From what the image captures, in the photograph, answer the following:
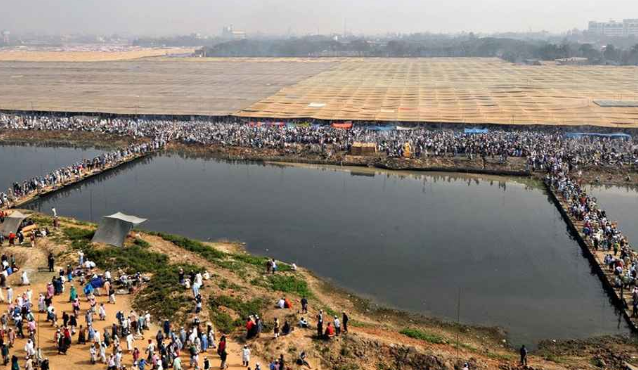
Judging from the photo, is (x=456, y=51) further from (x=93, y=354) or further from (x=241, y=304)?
(x=93, y=354)

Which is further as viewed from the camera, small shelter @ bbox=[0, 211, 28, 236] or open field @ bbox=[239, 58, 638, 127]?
open field @ bbox=[239, 58, 638, 127]

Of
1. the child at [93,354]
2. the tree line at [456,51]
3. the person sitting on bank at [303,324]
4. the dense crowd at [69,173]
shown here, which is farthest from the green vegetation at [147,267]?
the tree line at [456,51]

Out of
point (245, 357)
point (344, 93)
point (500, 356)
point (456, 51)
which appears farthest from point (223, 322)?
point (456, 51)

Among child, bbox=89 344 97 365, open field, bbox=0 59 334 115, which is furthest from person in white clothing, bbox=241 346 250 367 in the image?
open field, bbox=0 59 334 115

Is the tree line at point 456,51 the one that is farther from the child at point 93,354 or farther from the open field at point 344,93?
the child at point 93,354

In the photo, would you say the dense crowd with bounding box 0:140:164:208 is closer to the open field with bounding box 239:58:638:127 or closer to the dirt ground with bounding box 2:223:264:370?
the dirt ground with bounding box 2:223:264:370
